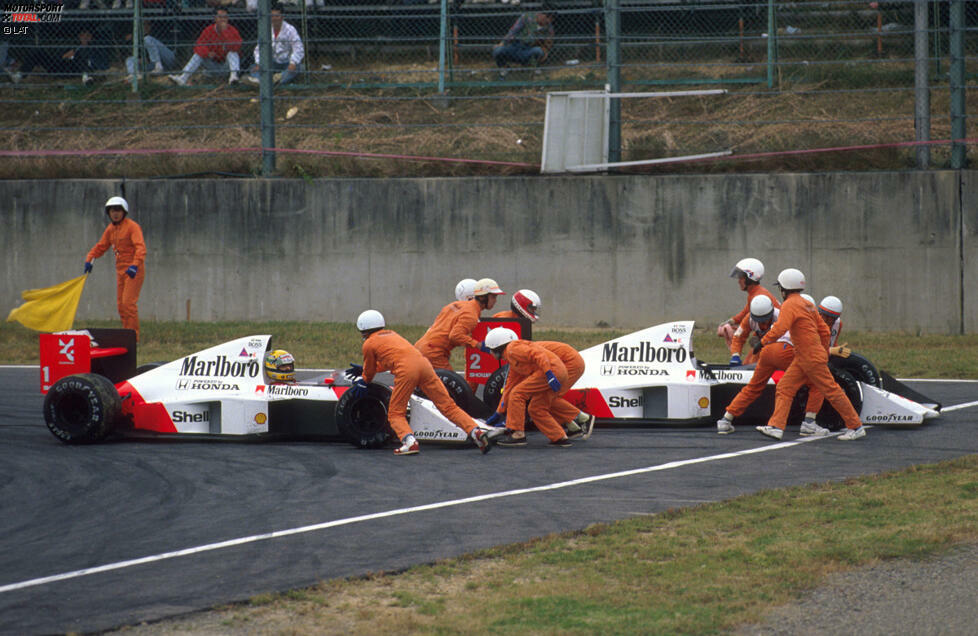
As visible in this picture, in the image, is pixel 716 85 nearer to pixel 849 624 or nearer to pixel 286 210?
pixel 286 210

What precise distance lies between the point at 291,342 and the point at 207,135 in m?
5.09

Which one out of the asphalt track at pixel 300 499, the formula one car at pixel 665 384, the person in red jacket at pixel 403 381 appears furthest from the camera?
the formula one car at pixel 665 384

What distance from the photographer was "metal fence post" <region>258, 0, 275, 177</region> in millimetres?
18859

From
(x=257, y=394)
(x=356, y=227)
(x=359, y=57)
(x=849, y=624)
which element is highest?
(x=359, y=57)

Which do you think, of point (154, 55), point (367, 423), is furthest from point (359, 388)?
point (154, 55)

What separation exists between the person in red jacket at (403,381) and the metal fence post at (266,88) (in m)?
8.96

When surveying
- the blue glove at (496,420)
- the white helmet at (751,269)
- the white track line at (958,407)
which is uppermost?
the white helmet at (751,269)

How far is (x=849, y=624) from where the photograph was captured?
6.06 m

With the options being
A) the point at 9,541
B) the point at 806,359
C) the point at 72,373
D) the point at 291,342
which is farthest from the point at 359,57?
the point at 9,541

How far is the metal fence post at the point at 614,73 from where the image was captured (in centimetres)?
1816

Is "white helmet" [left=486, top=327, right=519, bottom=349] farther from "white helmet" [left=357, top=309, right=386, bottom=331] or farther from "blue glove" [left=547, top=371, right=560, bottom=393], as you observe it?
"white helmet" [left=357, top=309, right=386, bottom=331]

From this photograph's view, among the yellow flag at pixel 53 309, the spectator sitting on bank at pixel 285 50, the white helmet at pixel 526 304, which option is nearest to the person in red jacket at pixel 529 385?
the white helmet at pixel 526 304

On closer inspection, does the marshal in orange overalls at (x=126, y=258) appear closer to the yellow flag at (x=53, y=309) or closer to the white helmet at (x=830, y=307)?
the yellow flag at (x=53, y=309)

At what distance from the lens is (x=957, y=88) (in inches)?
688
